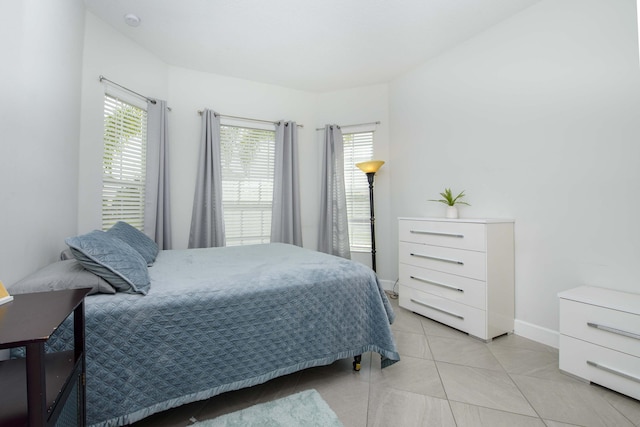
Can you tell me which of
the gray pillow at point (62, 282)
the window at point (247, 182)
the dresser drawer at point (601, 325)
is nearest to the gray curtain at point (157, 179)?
the window at point (247, 182)

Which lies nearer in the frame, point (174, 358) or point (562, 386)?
point (174, 358)

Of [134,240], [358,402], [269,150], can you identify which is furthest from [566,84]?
[134,240]

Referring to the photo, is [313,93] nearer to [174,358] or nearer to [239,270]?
[239,270]

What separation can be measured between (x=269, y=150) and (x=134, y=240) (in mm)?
2060

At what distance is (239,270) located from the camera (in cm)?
166

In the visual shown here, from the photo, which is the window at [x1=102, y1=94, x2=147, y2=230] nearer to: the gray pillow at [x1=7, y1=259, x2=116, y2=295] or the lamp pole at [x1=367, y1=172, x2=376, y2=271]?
the gray pillow at [x1=7, y1=259, x2=116, y2=295]

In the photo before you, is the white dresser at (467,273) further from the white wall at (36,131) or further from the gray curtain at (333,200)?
the white wall at (36,131)

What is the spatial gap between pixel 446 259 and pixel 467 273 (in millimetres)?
204

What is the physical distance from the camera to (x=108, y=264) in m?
1.21

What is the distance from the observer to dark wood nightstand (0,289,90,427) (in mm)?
585

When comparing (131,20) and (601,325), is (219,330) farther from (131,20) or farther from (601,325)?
(131,20)

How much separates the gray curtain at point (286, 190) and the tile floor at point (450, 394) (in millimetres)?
1936

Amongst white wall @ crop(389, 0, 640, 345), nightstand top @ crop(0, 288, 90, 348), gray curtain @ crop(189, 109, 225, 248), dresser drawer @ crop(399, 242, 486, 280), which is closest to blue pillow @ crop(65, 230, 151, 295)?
nightstand top @ crop(0, 288, 90, 348)

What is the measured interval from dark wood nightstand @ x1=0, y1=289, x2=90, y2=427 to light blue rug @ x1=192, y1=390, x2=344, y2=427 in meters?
0.62
